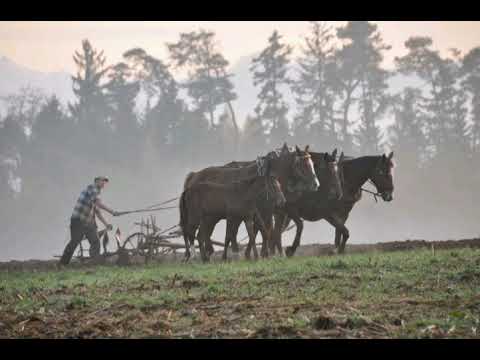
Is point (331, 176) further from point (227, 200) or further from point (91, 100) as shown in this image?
point (91, 100)

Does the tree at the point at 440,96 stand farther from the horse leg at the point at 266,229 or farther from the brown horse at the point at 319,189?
the horse leg at the point at 266,229

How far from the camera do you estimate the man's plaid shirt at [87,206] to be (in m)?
24.5

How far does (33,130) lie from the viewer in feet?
262

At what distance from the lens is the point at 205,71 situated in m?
80.2

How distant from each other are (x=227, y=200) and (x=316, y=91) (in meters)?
58.1

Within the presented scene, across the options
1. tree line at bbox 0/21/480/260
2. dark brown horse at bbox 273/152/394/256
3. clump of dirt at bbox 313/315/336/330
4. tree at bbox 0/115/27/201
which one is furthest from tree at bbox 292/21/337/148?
clump of dirt at bbox 313/315/336/330

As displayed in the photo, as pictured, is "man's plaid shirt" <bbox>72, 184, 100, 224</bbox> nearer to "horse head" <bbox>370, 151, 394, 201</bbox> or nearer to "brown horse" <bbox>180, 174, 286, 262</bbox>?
"brown horse" <bbox>180, 174, 286, 262</bbox>

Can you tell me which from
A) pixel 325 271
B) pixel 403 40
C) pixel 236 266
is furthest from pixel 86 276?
pixel 403 40

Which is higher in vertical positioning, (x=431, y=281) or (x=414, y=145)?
(x=414, y=145)

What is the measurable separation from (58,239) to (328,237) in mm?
21042

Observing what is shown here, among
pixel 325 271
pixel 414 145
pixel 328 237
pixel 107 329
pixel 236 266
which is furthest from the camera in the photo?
pixel 414 145
